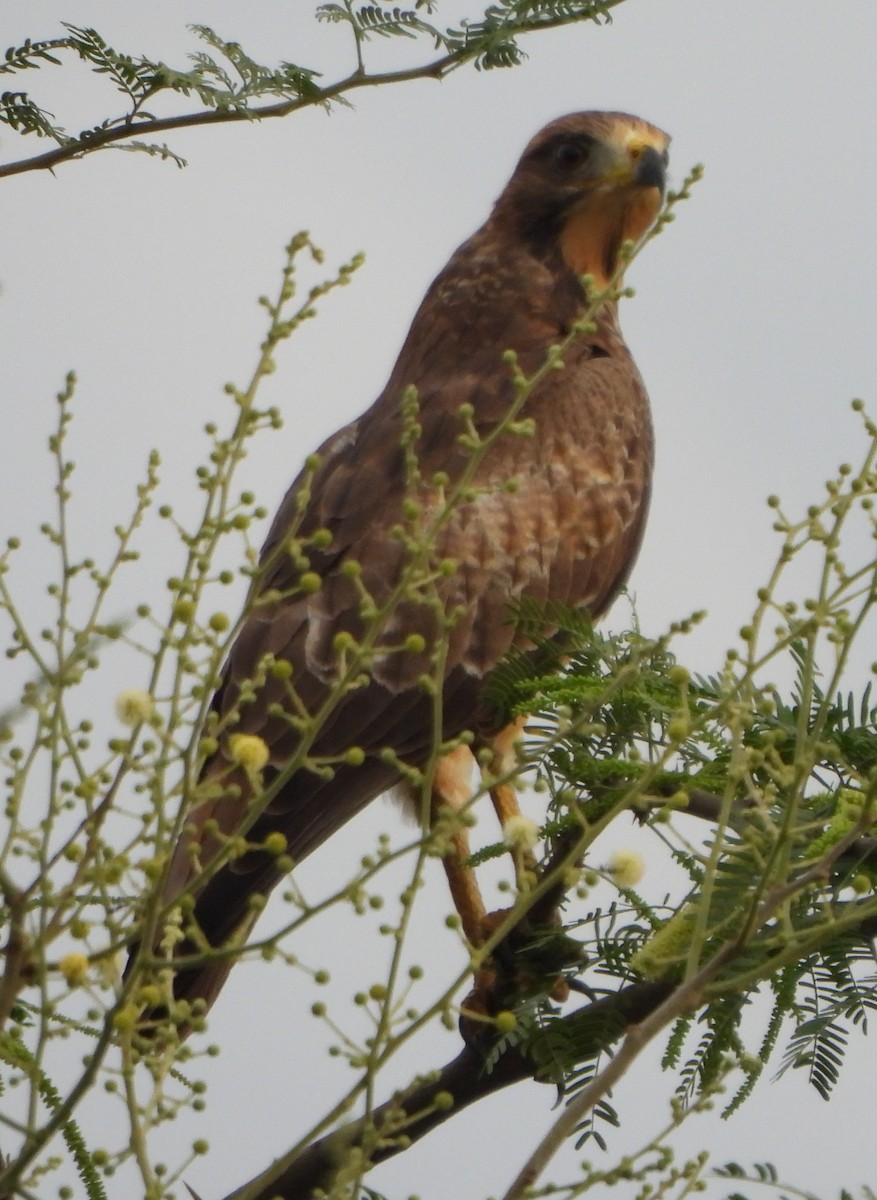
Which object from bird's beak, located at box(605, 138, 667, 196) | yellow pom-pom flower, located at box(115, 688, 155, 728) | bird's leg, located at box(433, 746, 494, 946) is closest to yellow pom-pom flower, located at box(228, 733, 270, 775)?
→ yellow pom-pom flower, located at box(115, 688, 155, 728)

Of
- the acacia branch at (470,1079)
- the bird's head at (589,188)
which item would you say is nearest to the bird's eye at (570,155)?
the bird's head at (589,188)

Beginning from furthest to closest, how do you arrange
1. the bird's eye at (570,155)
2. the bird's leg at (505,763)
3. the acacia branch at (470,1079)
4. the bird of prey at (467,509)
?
the bird's eye at (570,155), the bird's leg at (505,763), the bird of prey at (467,509), the acacia branch at (470,1079)

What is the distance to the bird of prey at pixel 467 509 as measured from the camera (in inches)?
188

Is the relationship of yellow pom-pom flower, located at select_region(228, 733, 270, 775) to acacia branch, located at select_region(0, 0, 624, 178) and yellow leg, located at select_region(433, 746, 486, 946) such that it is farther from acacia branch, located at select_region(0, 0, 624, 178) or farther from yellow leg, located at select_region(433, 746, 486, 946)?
yellow leg, located at select_region(433, 746, 486, 946)

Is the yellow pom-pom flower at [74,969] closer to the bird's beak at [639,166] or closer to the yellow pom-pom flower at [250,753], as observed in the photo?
the yellow pom-pom flower at [250,753]

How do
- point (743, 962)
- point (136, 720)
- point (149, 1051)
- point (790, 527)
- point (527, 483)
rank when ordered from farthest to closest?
1. point (527, 483)
2. point (743, 962)
3. point (790, 527)
4. point (149, 1051)
5. point (136, 720)

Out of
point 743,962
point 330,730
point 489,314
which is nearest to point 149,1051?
point 743,962

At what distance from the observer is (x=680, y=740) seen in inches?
84.4

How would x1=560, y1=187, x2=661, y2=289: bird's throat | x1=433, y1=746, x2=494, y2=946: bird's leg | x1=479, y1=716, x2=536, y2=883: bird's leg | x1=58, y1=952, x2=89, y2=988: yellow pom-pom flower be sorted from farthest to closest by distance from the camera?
x1=560, y1=187, x2=661, y2=289: bird's throat → x1=433, y1=746, x2=494, y2=946: bird's leg → x1=479, y1=716, x2=536, y2=883: bird's leg → x1=58, y1=952, x2=89, y2=988: yellow pom-pom flower

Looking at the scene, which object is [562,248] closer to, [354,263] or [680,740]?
[354,263]

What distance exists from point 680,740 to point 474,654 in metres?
3.28

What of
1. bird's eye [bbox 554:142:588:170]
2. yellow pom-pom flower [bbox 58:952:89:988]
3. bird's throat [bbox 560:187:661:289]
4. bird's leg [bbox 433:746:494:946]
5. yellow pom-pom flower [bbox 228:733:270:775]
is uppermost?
bird's eye [bbox 554:142:588:170]

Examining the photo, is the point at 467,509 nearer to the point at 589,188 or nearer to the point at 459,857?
the point at 459,857

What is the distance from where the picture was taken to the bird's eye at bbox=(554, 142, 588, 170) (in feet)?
21.4
